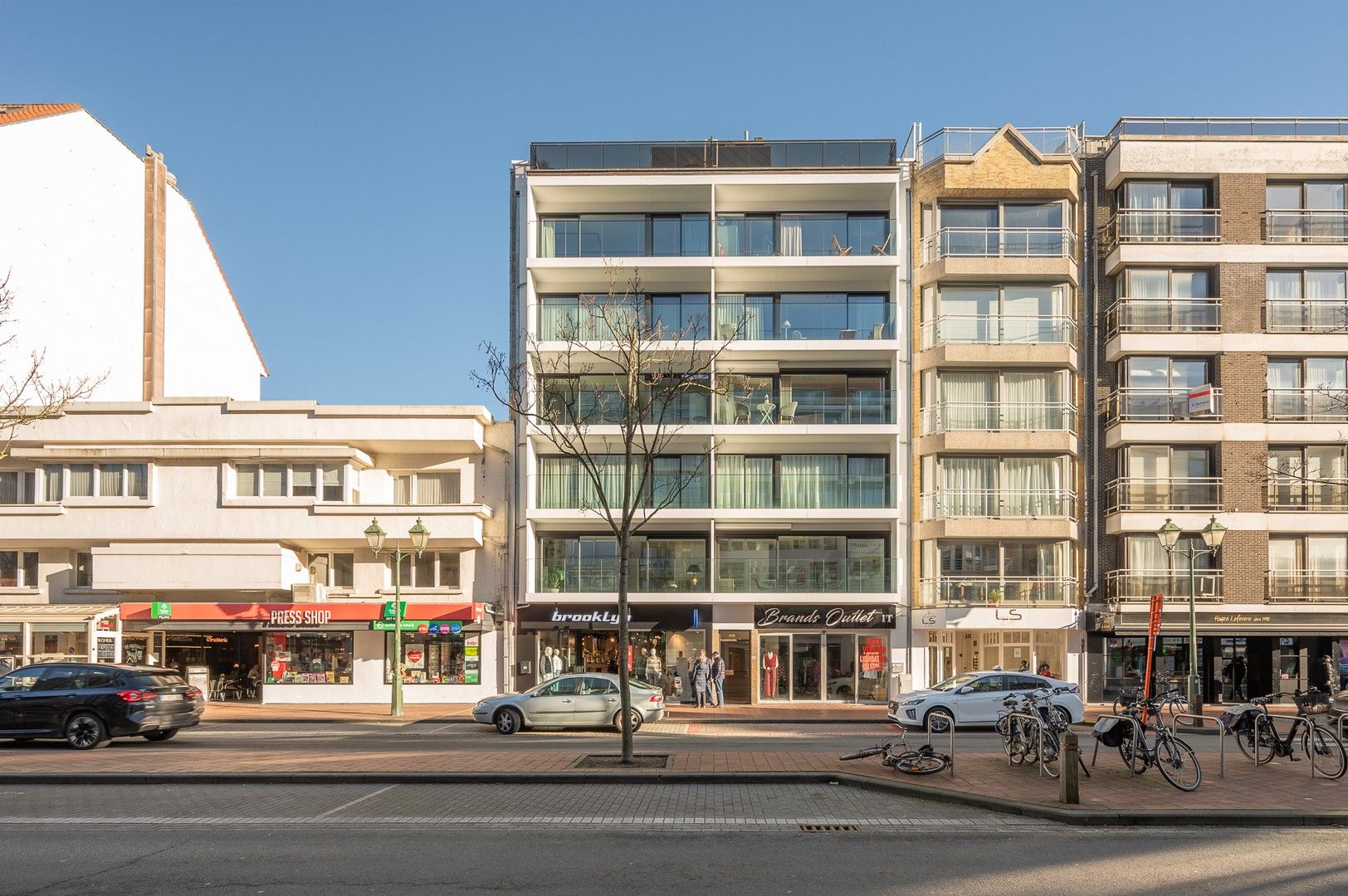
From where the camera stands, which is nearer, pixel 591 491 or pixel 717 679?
pixel 717 679

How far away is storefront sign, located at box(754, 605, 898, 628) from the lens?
37.0 meters

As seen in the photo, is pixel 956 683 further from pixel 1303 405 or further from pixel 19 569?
pixel 19 569

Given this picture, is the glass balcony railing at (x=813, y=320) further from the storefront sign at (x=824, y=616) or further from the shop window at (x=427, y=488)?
the shop window at (x=427, y=488)

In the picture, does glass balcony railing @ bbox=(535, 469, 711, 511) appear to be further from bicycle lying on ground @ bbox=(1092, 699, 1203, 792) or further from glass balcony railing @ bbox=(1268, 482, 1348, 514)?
bicycle lying on ground @ bbox=(1092, 699, 1203, 792)

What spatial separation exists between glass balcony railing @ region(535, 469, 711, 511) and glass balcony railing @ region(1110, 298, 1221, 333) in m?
14.0

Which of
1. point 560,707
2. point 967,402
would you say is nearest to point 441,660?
point 560,707

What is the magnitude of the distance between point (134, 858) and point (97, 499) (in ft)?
92.4

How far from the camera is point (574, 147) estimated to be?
39281 mm

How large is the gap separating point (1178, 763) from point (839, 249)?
1002 inches

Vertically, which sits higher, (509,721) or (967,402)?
(967,402)

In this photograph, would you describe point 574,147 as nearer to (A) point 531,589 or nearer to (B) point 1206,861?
(A) point 531,589

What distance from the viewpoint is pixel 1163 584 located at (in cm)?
3750

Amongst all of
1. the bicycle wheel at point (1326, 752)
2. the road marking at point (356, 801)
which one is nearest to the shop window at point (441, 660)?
the road marking at point (356, 801)

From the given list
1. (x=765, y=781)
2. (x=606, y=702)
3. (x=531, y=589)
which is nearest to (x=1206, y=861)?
(x=765, y=781)
